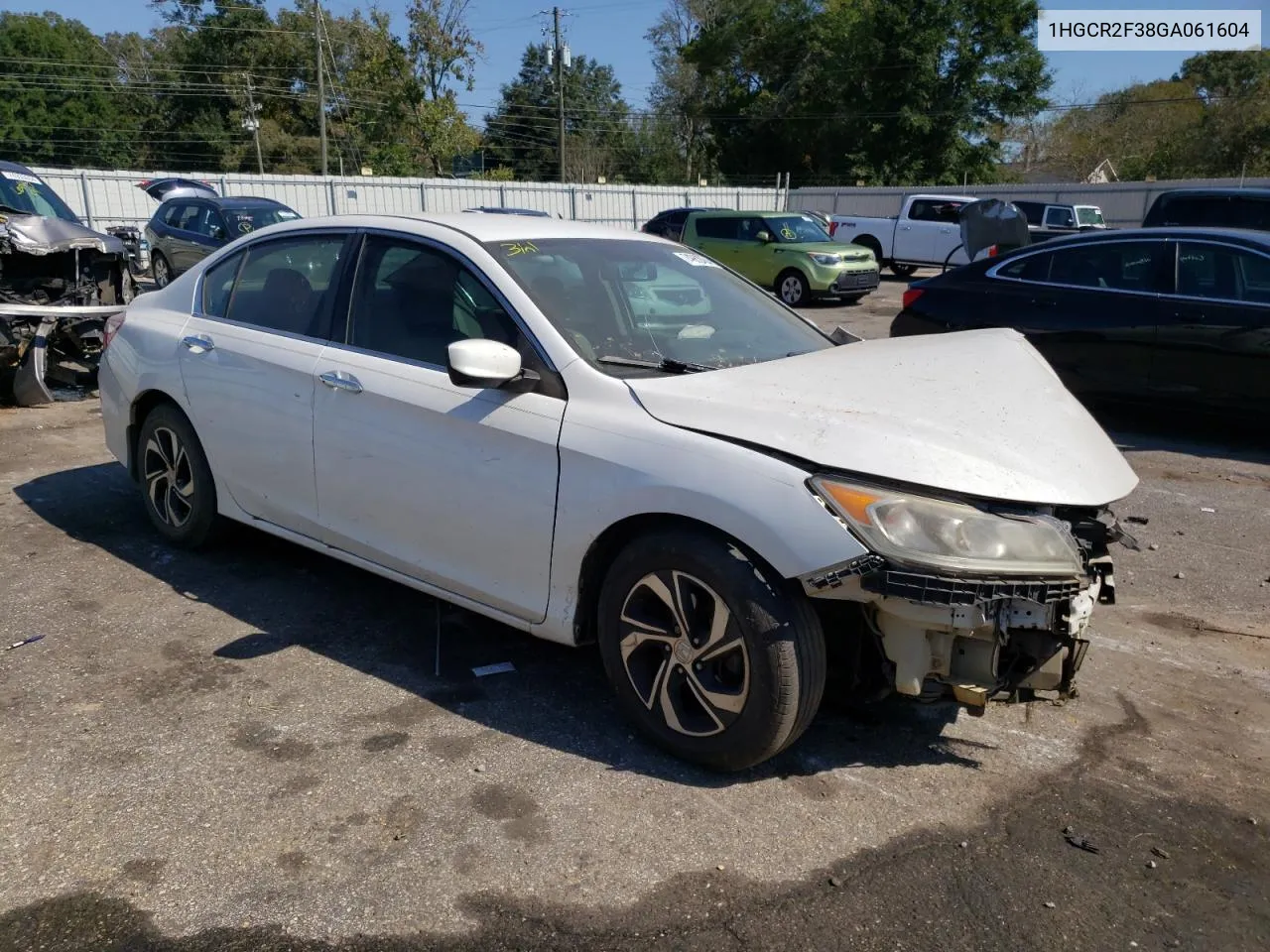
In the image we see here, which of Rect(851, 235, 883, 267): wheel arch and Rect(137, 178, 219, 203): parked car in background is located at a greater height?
Rect(137, 178, 219, 203): parked car in background

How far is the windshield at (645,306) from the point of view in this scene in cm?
375

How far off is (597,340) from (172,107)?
73697 mm

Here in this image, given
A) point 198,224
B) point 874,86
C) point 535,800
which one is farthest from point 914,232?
point 874,86

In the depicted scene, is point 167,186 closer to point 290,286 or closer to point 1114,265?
point 1114,265

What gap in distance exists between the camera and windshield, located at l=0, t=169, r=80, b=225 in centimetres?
1089

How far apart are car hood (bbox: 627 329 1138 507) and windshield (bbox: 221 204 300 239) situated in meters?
14.4

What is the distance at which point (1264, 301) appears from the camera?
24.2 feet

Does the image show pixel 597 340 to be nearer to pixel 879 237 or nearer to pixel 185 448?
pixel 185 448

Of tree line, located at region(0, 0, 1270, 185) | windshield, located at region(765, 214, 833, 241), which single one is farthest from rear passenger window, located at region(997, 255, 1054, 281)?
tree line, located at region(0, 0, 1270, 185)

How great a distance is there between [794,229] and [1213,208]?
321 inches

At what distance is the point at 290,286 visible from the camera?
15.3 ft

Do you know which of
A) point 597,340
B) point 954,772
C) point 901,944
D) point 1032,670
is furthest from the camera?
point 597,340

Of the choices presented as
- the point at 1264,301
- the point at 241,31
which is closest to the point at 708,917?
the point at 1264,301

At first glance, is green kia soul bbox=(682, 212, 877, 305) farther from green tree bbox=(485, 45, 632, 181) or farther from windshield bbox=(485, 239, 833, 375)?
green tree bbox=(485, 45, 632, 181)
